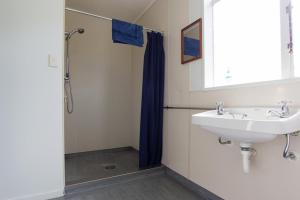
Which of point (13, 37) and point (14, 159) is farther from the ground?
point (13, 37)

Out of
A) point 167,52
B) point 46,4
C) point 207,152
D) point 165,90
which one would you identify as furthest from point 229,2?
point 46,4

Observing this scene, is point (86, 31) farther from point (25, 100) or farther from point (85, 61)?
point (25, 100)

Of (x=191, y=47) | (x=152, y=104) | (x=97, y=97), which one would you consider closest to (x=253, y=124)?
(x=191, y=47)

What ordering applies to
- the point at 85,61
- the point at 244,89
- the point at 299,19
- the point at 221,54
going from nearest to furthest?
the point at 299,19, the point at 244,89, the point at 221,54, the point at 85,61

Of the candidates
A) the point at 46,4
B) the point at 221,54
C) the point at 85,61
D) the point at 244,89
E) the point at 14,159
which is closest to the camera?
the point at 244,89

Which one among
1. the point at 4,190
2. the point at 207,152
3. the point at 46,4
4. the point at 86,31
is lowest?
the point at 4,190

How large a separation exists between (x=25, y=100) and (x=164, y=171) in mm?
1686

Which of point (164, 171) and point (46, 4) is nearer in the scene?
point (46, 4)

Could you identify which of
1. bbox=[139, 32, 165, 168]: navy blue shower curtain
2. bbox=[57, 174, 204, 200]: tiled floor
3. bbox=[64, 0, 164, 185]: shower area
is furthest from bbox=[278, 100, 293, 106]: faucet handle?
bbox=[64, 0, 164, 185]: shower area

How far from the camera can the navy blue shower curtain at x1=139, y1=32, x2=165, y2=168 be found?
2.25m

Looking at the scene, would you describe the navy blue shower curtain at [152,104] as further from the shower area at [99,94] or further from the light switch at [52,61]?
the light switch at [52,61]

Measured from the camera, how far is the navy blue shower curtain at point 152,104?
225 centimetres

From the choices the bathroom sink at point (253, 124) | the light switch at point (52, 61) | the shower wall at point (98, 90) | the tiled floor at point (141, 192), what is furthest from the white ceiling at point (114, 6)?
the tiled floor at point (141, 192)

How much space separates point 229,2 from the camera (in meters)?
1.71
